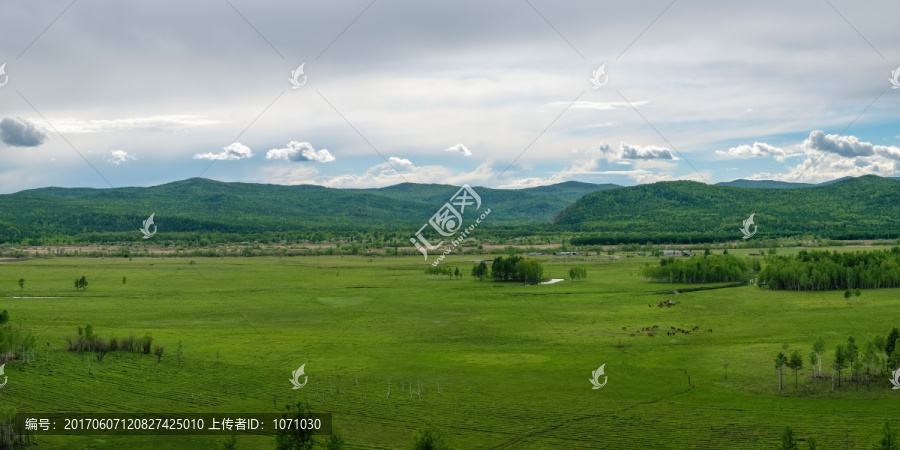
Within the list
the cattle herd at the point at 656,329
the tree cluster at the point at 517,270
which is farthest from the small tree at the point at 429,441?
the tree cluster at the point at 517,270

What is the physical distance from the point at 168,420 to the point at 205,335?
3338 centimetres

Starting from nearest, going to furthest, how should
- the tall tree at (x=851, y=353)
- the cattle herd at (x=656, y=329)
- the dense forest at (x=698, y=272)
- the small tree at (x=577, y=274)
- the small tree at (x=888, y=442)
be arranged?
the small tree at (x=888, y=442), the tall tree at (x=851, y=353), the cattle herd at (x=656, y=329), the dense forest at (x=698, y=272), the small tree at (x=577, y=274)

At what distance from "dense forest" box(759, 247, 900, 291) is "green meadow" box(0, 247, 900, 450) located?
6173 mm

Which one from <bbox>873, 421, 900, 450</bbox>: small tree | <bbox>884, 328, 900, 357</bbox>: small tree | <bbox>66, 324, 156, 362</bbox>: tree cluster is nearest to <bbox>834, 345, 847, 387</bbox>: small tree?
<bbox>884, 328, 900, 357</bbox>: small tree

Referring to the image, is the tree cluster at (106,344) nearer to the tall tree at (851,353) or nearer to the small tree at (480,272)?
the tall tree at (851,353)

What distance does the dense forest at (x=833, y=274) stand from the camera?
116m

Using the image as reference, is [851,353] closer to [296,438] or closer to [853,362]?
[853,362]

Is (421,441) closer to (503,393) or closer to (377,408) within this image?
(377,408)

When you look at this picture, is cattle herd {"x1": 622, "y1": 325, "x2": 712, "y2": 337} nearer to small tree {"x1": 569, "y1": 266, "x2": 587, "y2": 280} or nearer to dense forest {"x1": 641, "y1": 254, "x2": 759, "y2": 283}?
dense forest {"x1": 641, "y1": 254, "x2": 759, "y2": 283}

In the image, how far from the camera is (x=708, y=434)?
44.3 metres

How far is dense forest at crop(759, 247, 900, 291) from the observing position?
381 feet

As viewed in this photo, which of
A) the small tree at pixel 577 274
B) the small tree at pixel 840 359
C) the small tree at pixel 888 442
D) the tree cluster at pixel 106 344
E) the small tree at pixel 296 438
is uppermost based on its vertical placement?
the small tree at pixel 577 274

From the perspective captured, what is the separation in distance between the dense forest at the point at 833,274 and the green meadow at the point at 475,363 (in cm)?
617

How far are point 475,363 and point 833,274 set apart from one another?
78.1m
